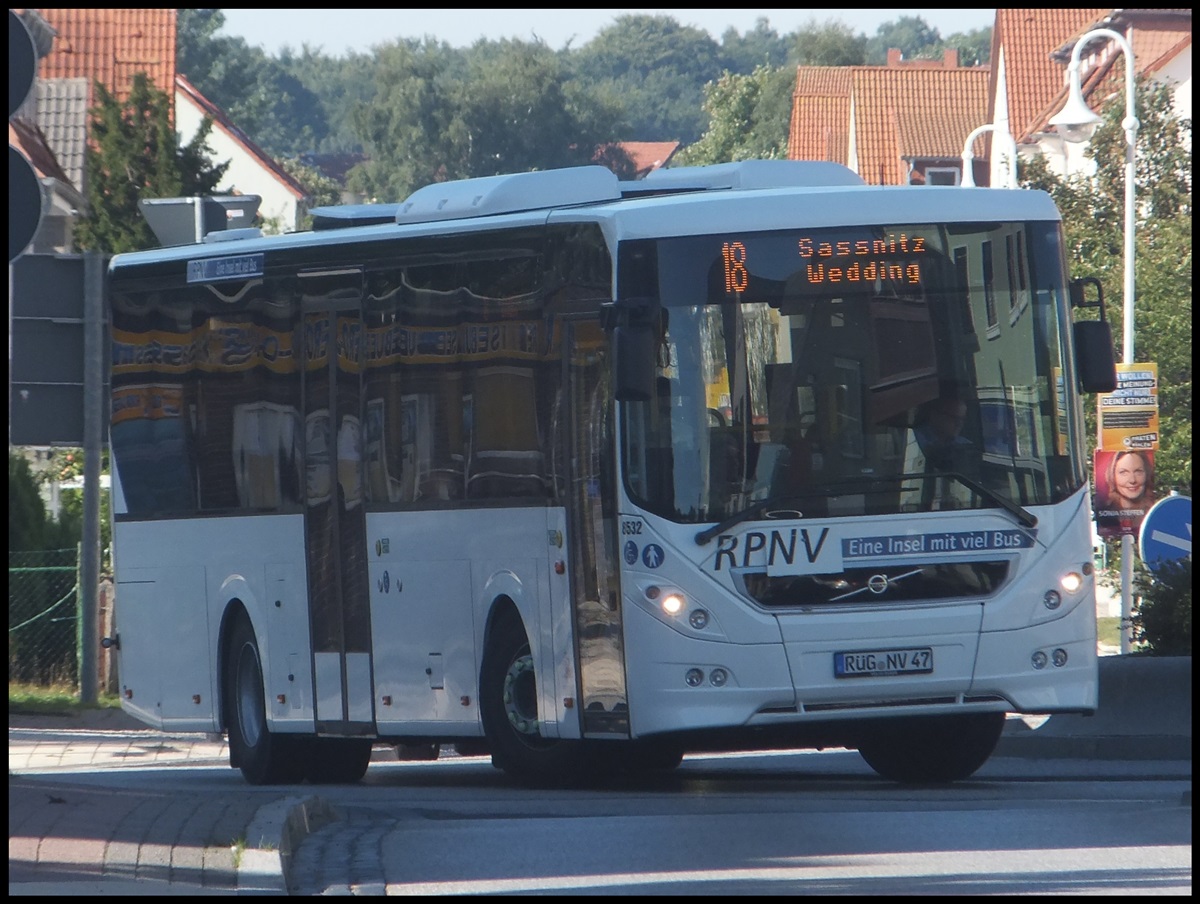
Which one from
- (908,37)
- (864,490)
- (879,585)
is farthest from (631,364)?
(908,37)

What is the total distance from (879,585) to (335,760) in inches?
194

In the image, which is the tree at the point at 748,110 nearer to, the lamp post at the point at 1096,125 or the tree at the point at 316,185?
the tree at the point at 316,185

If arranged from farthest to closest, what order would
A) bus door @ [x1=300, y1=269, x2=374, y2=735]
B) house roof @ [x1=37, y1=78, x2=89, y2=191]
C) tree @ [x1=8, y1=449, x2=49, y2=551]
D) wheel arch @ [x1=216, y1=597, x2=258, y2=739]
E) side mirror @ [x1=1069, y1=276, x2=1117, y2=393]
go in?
house roof @ [x1=37, y1=78, x2=89, y2=191], tree @ [x1=8, y1=449, x2=49, y2=551], wheel arch @ [x1=216, y1=597, x2=258, y2=739], bus door @ [x1=300, y1=269, x2=374, y2=735], side mirror @ [x1=1069, y1=276, x2=1117, y2=393]

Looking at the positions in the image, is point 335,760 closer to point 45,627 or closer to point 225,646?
point 225,646

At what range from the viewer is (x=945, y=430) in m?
11.7

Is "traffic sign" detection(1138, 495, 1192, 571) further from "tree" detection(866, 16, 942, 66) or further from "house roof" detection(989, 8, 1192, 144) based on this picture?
"tree" detection(866, 16, 942, 66)

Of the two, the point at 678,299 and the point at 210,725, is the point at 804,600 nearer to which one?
the point at 678,299

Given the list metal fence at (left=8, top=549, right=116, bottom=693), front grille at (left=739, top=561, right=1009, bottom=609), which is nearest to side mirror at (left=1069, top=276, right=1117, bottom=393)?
front grille at (left=739, top=561, right=1009, bottom=609)

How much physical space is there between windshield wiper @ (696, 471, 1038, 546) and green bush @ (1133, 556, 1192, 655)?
4.23 metres

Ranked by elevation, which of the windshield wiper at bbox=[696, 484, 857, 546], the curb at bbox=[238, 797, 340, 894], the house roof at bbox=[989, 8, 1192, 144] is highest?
the house roof at bbox=[989, 8, 1192, 144]

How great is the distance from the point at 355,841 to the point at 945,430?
3551 millimetres

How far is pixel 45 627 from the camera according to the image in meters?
23.5

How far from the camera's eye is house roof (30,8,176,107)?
46.2 m

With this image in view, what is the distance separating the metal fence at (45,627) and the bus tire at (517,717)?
36.3 ft
